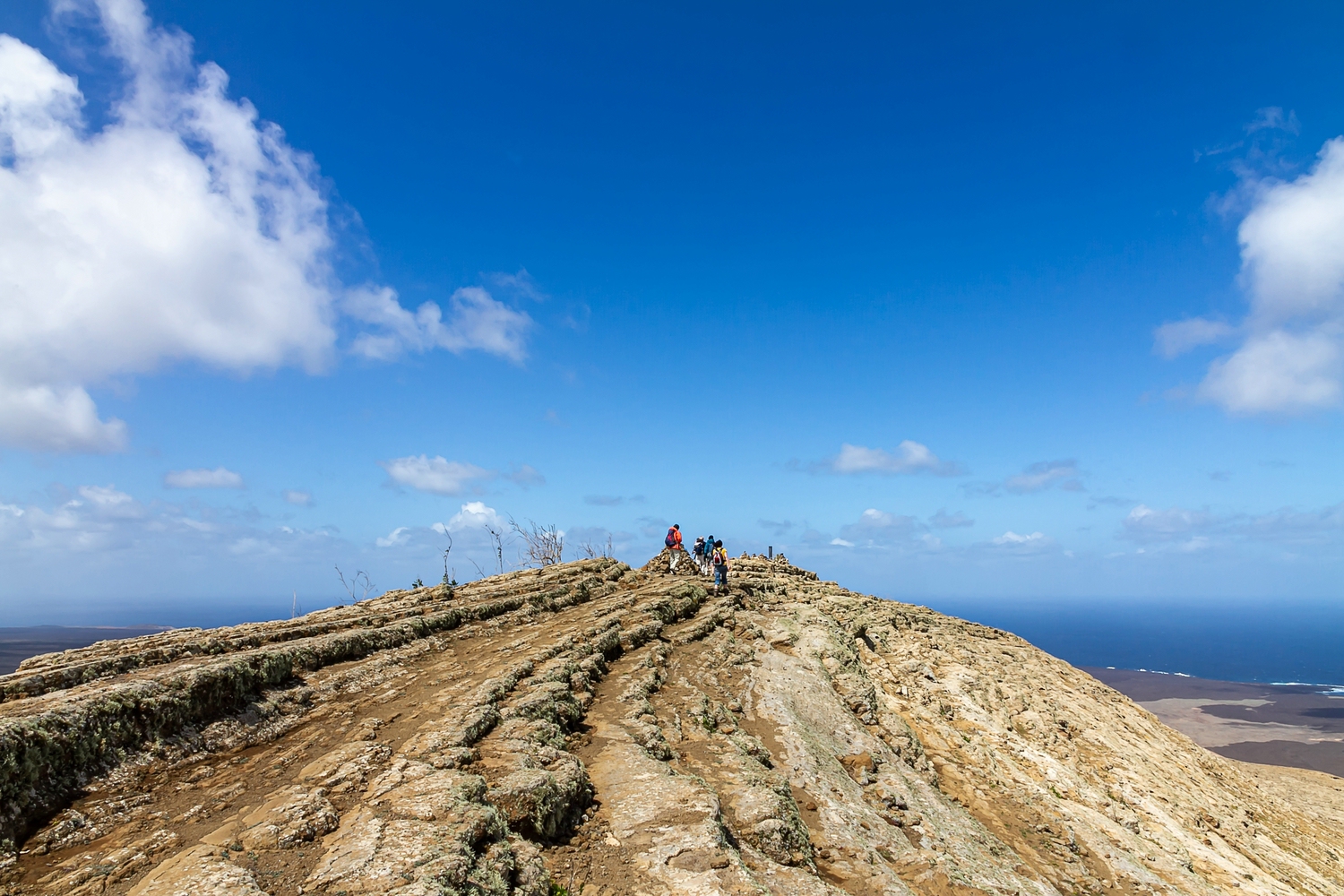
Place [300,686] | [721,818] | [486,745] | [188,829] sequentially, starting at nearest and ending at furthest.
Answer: [188,829]
[721,818]
[486,745]
[300,686]

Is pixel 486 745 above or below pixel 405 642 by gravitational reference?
below

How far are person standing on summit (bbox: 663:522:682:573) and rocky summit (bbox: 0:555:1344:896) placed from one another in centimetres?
622

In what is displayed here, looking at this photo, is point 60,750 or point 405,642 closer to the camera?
point 60,750

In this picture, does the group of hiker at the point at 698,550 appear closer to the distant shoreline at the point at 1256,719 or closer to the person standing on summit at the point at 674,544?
the person standing on summit at the point at 674,544

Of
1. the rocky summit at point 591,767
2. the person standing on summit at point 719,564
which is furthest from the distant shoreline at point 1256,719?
the person standing on summit at point 719,564

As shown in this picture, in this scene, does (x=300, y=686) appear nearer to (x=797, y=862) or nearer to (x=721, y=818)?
(x=721, y=818)

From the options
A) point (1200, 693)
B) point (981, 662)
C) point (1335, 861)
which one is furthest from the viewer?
point (1200, 693)

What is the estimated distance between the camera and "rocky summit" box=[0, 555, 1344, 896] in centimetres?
877

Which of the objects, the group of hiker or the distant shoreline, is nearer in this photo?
the group of hiker

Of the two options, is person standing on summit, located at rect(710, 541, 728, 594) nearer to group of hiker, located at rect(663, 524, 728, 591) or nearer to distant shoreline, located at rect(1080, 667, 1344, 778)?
group of hiker, located at rect(663, 524, 728, 591)

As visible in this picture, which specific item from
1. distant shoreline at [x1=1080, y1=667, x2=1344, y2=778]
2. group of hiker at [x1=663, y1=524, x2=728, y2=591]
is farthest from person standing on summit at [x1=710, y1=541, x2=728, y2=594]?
distant shoreline at [x1=1080, y1=667, x2=1344, y2=778]

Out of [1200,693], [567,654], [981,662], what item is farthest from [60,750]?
[1200,693]

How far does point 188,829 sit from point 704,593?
23.5 metres

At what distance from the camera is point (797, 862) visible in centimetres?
1150
